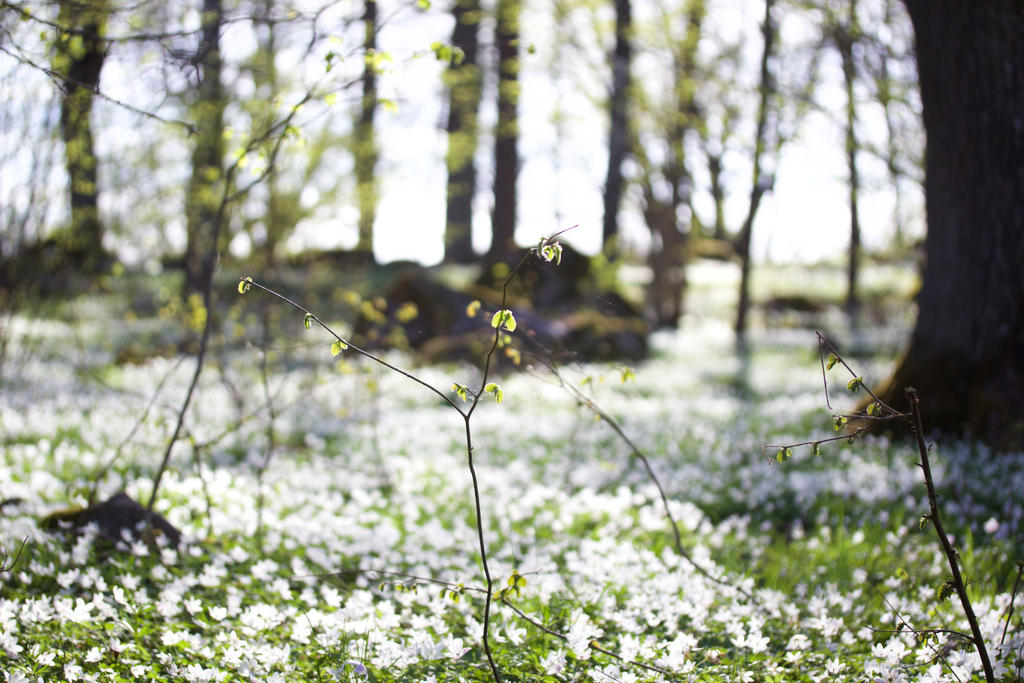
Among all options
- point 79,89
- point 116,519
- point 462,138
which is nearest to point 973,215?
point 116,519

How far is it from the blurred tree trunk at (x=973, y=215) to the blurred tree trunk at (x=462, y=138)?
8.92 meters

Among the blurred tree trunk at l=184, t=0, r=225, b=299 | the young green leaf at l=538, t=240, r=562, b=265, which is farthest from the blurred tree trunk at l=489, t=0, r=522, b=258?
the young green leaf at l=538, t=240, r=562, b=265

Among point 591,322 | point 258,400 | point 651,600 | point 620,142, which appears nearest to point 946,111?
point 651,600

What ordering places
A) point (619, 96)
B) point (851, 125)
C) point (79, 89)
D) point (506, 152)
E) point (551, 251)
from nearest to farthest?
point (551, 251) → point (79, 89) → point (851, 125) → point (619, 96) → point (506, 152)

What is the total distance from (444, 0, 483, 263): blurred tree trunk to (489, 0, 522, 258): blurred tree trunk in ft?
2.10

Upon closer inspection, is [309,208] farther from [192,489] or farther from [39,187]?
[192,489]

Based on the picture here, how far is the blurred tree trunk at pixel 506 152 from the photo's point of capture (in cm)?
1761

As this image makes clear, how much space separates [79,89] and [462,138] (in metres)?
13.1

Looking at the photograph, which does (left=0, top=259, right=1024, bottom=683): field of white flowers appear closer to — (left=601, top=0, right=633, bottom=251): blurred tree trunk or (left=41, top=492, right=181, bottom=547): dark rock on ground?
(left=41, top=492, right=181, bottom=547): dark rock on ground

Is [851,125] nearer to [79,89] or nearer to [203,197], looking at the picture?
[203,197]

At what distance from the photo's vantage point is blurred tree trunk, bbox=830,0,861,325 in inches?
440

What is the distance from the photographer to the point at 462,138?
17.7 m

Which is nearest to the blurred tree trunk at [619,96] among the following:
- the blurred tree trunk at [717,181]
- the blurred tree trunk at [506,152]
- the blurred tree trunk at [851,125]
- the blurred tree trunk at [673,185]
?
the blurred tree trunk at [673,185]

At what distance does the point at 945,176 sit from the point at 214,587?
239 inches
